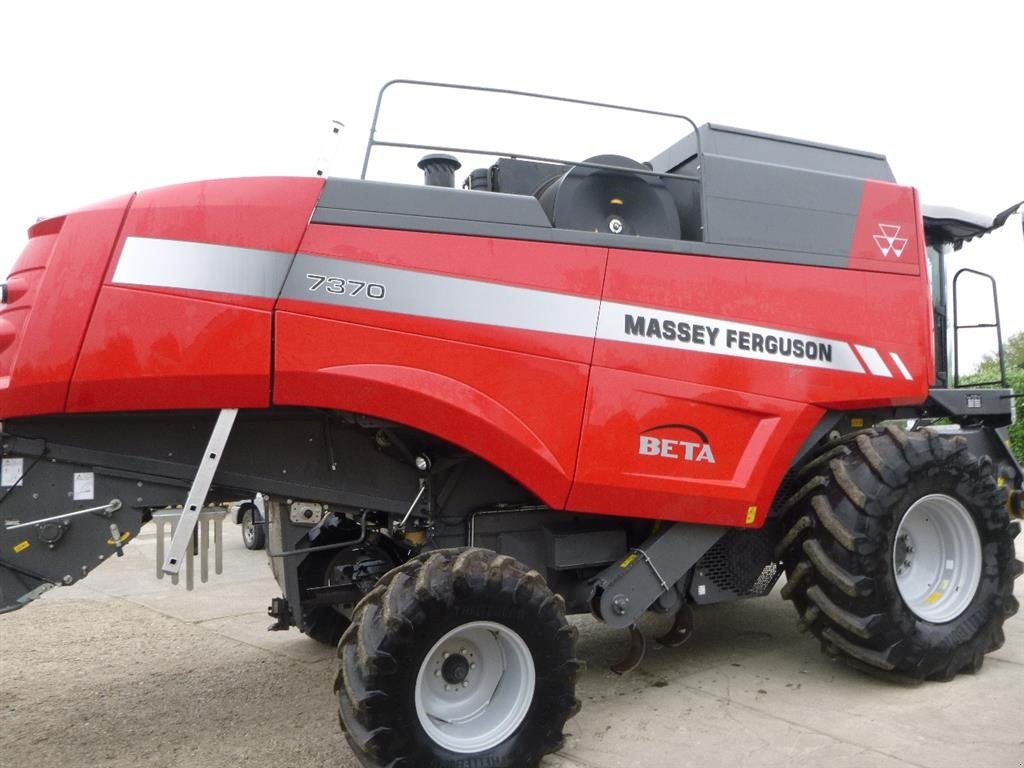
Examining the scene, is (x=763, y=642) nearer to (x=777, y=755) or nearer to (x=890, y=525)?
(x=890, y=525)

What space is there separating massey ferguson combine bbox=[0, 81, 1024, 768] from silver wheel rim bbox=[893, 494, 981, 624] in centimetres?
2

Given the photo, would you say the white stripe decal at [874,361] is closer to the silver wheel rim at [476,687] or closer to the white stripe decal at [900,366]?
the white stripe decal at [900,366]

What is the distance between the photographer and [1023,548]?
8258mm

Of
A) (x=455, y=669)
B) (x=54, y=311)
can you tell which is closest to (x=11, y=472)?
(x=54, y=311)

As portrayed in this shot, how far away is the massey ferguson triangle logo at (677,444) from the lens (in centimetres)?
380

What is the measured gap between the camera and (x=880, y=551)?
13.5 ft

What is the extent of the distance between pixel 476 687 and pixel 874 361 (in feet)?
8.62

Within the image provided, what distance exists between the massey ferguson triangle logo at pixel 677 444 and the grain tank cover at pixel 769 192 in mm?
942

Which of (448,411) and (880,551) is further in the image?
(880,551)

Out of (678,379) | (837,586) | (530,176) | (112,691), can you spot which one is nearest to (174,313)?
(530,176)

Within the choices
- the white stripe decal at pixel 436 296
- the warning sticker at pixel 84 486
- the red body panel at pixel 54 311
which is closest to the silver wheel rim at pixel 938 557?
the white stripe decal at pixel 436 296

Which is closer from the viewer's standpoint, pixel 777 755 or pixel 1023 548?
pixel 777 755

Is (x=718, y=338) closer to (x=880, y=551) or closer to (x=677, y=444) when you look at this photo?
(x=677, y=444)

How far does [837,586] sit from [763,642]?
46.0 inches
